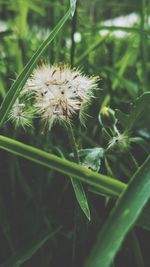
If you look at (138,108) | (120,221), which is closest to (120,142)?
(138,108)

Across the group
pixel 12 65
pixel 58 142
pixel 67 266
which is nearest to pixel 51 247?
pixel 67 266

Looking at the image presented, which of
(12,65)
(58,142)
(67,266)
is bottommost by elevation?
(67,266)

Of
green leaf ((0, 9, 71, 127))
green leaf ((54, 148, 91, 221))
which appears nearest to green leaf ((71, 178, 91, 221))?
green leaf ((54, 148, 91, 221))

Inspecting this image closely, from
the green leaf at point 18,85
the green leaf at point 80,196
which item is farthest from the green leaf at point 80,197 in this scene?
the green leaf at point 18,85

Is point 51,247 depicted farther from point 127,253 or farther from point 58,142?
point 58,142

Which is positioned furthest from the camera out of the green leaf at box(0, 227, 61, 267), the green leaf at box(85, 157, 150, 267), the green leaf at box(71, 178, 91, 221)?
the green leaf at box(0, 227, 61, 267)

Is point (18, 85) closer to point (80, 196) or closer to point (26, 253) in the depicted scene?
point (80, 196)

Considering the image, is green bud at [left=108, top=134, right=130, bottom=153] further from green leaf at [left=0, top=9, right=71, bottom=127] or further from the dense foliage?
green leaf at [left=0, top=9, right=71, bottom=127]
